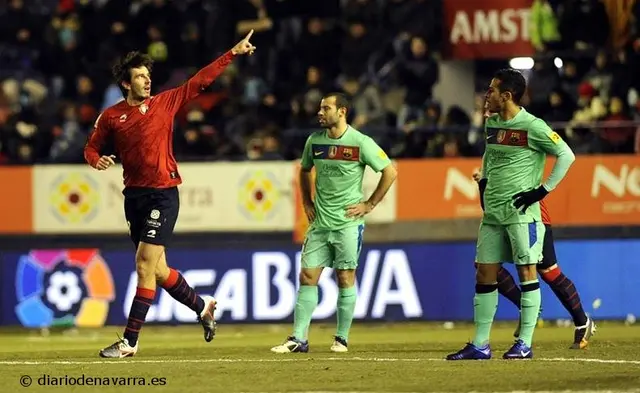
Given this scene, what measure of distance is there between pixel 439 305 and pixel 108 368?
9432mm

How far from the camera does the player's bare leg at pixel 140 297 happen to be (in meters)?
13.9

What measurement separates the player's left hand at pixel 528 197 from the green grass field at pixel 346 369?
1.26 metres

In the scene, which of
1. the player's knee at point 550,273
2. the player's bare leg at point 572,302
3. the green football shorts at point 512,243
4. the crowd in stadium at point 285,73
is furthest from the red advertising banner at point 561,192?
the green football shorts at point 512,243

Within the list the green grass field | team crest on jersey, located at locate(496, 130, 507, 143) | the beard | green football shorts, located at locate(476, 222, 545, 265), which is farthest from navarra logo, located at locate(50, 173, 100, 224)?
team crest on jersey, located at locate(496, 130, 507, 143)

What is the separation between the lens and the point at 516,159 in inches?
523

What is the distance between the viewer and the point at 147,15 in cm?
2706

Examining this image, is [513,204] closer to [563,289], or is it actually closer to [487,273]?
[487,273]

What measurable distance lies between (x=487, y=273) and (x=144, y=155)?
3.07 meters

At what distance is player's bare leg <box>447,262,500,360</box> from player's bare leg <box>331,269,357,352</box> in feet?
5.59

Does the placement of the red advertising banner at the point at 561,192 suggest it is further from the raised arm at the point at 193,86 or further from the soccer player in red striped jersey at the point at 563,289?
the raised arm at the point at 193,86

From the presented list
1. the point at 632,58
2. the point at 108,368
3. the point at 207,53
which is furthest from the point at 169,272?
the point at 207,53

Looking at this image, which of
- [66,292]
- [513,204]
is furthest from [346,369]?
[66,292]

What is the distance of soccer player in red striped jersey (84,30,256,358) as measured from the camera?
13828mm

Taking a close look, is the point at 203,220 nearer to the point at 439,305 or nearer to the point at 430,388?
the point at 439,305
